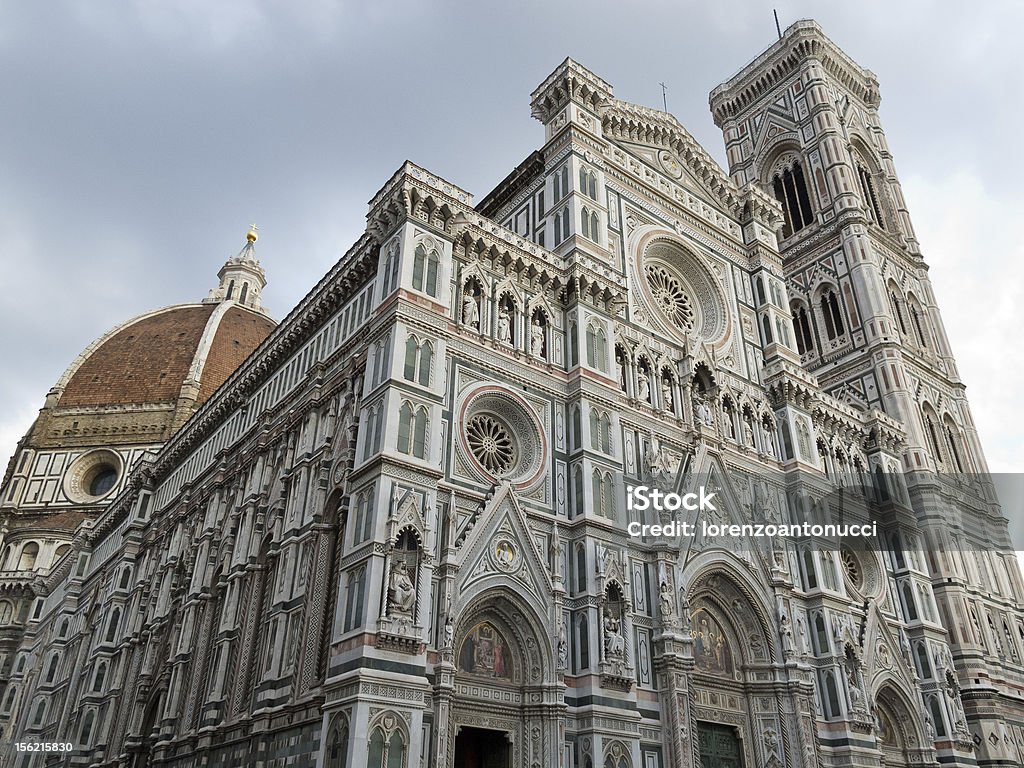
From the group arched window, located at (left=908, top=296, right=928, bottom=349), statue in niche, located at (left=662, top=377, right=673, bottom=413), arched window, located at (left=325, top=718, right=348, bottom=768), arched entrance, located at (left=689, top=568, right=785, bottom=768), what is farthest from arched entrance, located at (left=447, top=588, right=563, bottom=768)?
arched window, located at (left=908, top=296, right=928, bottom=349)

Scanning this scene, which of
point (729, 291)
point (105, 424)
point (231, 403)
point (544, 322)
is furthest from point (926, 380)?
point (105, 424)

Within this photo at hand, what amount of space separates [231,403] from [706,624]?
18789 mm

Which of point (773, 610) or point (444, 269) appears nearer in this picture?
point (444, 269)

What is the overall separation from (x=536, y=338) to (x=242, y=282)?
223 ft

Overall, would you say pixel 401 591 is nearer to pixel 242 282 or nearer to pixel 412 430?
pixel 412 430

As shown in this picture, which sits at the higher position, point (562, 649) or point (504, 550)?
point (504, 550)

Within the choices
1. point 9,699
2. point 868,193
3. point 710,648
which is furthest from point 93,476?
point 868,193

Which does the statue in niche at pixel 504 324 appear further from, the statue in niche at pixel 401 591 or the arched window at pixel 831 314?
the arched window at pixel 831 314

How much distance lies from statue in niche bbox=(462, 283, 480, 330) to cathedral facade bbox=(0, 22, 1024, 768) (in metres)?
0.09

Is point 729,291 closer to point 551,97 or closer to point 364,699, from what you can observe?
point 551,97

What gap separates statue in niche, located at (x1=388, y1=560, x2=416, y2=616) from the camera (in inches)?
664

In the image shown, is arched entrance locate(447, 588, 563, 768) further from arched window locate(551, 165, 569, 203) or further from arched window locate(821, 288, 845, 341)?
arched window locate(821, 288, 845, 341)

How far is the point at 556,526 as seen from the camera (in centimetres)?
2098

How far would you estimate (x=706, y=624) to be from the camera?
23.9 m
